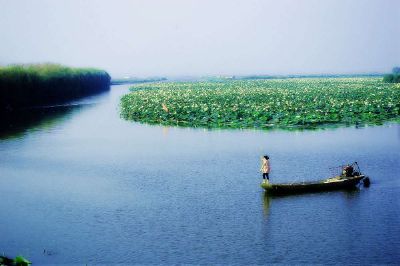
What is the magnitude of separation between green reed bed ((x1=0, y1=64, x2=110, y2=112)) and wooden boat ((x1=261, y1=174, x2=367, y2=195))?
3396cm

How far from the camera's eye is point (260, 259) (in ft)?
39.6

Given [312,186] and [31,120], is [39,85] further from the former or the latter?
[312,186]

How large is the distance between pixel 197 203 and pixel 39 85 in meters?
41.1

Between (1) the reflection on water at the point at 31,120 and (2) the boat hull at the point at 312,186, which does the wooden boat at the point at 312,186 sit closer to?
(2) the boat hull at the point at 312,186

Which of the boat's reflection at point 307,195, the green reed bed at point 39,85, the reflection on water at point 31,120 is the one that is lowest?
the boat's reflection at point 307,195

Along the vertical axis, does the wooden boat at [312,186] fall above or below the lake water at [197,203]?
above

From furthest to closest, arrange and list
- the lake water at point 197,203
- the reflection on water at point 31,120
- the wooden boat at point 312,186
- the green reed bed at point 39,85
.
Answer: the green reed bed at point 39,85, the reflection on water at point 31,120, the wooden boat at point 312,186, the lake water at point 197,203

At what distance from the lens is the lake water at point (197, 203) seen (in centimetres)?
1271

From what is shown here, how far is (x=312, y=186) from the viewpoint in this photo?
A: 679 inches

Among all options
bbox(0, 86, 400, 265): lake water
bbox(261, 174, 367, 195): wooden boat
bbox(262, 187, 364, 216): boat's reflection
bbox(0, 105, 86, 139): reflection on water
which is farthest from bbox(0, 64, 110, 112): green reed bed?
bbox(262, 187, 364, 216): boat's reflection

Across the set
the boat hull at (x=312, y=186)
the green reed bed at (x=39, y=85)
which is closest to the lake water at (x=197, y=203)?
the boat hull at (x=312, y=186)

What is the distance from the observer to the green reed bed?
47062 mm

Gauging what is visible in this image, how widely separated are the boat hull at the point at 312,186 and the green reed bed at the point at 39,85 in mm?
33959

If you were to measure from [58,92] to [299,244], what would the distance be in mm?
51388
